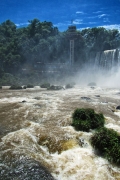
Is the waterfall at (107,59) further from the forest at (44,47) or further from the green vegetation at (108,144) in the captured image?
the green vegetation at (108,144)

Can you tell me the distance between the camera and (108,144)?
8.94 metres

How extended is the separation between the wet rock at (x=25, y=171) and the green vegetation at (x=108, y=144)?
2.96m

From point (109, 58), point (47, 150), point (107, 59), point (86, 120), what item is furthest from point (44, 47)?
point (47, 150)

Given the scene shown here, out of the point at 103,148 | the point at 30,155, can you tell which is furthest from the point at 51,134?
the point at 103,148

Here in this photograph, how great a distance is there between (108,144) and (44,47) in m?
40.7

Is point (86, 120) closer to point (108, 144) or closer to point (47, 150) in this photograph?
point (108, 144)

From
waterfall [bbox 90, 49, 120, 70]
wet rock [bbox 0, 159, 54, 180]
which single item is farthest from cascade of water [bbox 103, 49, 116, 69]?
wet rock [bbox 0, 159, 54, 180]

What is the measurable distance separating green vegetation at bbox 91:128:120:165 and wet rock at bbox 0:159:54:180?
2.96 meters

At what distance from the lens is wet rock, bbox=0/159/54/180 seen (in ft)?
23.1

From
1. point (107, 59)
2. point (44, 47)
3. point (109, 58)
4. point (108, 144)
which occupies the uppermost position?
point (44, 47)

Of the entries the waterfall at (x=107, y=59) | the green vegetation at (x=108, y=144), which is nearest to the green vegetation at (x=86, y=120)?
the green vegetation at (x=108, y=144)

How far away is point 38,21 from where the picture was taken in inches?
2100

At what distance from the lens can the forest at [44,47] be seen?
144 ft

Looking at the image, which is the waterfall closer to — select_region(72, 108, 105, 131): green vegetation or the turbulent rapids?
the turbulent rapids
